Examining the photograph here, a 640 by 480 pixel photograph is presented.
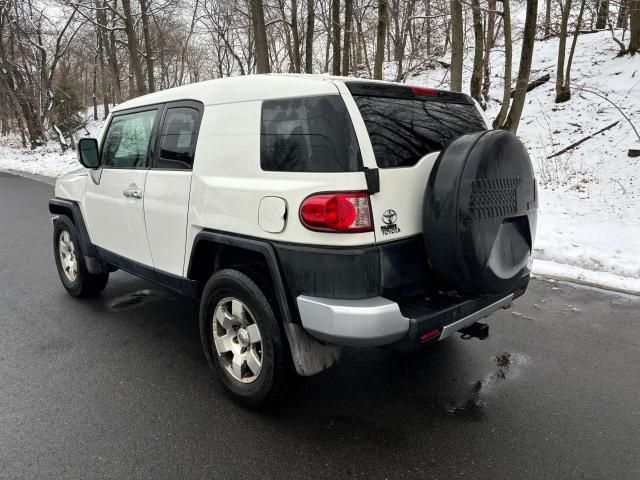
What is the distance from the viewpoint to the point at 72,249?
15.1 feet

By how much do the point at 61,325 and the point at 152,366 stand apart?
4.23ft

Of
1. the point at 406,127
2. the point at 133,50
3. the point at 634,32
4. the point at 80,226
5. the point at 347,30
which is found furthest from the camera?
the point at 133,50

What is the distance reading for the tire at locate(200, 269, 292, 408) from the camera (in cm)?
257

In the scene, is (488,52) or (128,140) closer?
(128,140)

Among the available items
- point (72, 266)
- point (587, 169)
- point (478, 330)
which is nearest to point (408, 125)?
point (478, 330)

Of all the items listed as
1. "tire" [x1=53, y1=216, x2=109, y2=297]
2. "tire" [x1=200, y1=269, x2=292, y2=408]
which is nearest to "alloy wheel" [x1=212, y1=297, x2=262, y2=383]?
"tire" [x1=200, y1=269, x2=292, y2=408]

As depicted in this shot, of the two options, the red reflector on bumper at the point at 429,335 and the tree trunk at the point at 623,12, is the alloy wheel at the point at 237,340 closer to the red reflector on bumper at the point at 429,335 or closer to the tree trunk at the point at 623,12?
the red reflector on bumper at the point at 429,335

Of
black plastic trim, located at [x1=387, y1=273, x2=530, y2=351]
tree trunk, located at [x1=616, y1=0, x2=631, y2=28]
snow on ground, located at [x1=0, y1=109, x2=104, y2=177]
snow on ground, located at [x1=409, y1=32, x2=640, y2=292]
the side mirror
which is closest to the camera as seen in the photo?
black plastic trim, located at [x1=387, y1=273, x2=530, y2=351]

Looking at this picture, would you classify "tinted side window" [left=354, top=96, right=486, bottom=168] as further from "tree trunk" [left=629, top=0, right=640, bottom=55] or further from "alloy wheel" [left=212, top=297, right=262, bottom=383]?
"tree trunk" [left=629, top=0, right=640, bottom=55]

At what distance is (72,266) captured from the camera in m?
4.73

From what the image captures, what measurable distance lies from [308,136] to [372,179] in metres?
0.42

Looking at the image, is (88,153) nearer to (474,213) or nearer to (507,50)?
(474,213)

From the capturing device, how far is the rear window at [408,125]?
244 cm

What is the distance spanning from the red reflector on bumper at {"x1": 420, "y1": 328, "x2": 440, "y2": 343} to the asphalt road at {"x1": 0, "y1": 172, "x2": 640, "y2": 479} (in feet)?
1.98
